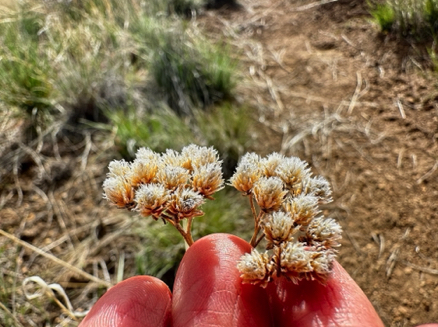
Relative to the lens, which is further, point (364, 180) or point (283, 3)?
point (283, 3)

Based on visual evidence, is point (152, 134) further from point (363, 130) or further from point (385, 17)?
point (385, 17)

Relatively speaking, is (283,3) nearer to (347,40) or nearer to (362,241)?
(347,40)

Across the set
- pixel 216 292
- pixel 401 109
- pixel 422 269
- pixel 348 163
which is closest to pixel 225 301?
pixel 216 292

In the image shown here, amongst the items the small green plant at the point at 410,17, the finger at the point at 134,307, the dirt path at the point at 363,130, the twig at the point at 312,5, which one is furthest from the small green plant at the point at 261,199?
the twig at the point at 312,5

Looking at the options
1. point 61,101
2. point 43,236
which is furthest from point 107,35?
point 43,236

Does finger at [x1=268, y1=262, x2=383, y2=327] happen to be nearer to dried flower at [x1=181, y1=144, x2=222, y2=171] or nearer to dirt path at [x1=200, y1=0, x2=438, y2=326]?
dried flower at [x1=181, y1=144, x2=222, y2=171]

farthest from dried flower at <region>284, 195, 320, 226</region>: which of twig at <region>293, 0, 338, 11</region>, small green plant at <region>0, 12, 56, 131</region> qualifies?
twig at <region>293, 0, 338, 11</region>

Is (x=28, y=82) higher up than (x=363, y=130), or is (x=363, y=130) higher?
(x=28, y=82)


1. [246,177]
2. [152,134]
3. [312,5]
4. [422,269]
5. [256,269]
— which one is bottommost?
[422,269]
